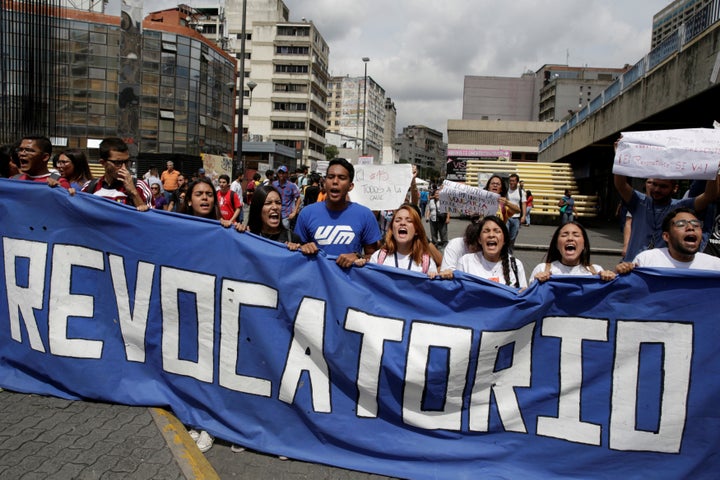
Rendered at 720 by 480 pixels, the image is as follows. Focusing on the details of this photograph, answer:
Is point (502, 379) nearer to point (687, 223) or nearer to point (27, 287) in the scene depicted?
point (687, 223)

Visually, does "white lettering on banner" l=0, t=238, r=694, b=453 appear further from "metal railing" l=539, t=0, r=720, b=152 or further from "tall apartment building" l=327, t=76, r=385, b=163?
"tall apartment building" l=327, t=76, r=385, b=163

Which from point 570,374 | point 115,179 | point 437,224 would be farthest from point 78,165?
point 437,224

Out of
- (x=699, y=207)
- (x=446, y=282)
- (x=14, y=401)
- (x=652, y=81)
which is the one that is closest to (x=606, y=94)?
(x=652, y=81)

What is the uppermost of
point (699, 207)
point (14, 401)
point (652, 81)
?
point (652, 81)

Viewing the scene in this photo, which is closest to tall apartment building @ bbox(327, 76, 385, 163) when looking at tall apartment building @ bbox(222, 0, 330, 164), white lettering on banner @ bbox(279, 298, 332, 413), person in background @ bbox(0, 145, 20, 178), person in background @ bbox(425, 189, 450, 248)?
tall apartment building @ bbox(222, 0, 330, 164)

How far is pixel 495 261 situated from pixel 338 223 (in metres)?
1.16

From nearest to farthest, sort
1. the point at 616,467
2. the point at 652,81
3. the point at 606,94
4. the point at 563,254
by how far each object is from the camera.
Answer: the point at 616,467, the point at 563,254, the point at 652,81, the point at 606,94

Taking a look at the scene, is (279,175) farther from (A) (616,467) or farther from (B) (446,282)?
(A) (616,467)

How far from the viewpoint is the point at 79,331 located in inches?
160

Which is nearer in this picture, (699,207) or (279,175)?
(699,207)

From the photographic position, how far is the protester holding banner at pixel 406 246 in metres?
3.96

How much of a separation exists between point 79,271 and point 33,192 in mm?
744

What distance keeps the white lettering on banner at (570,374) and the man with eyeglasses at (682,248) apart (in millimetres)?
704

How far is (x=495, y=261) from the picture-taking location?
4055 millimetres
